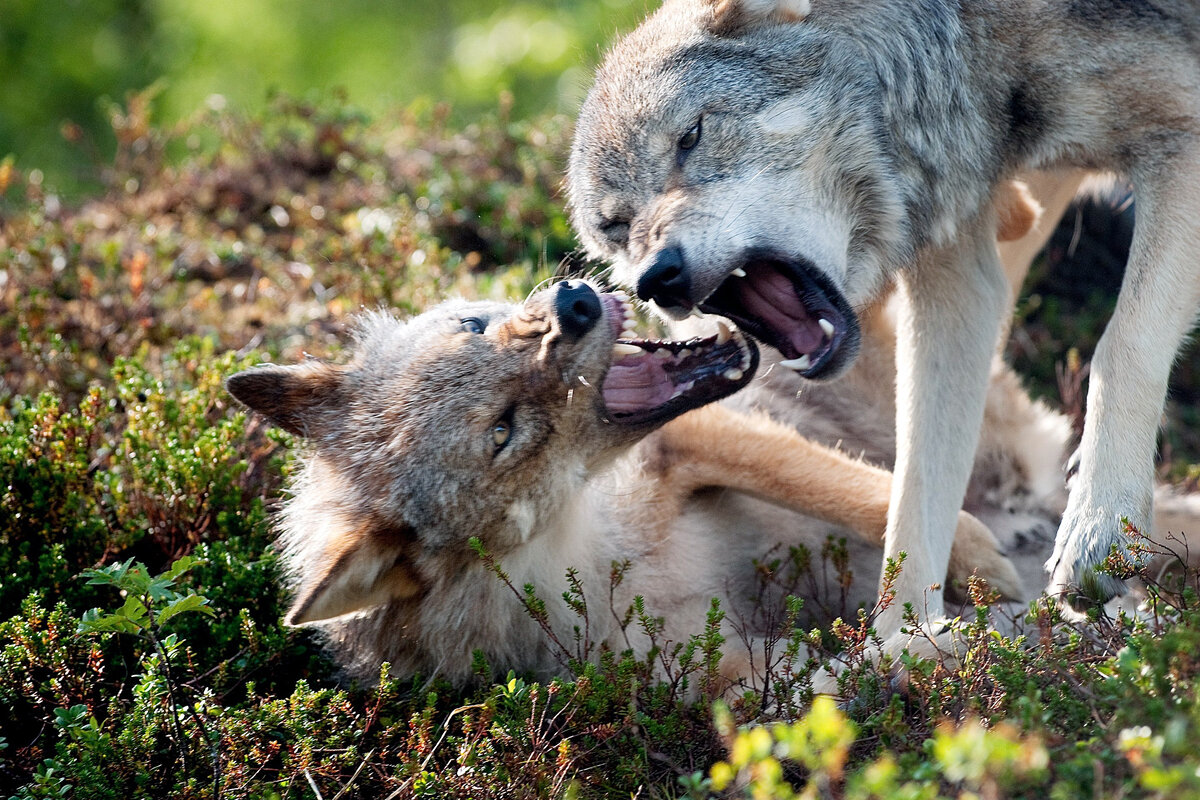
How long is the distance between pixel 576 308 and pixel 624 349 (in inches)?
10.3

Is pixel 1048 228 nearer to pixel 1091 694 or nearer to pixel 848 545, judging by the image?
pixel 848 545

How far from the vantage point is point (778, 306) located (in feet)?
12.9

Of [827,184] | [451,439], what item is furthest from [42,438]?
[827,184]

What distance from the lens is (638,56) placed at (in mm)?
4109

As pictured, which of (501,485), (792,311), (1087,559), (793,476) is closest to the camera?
(1087,559)

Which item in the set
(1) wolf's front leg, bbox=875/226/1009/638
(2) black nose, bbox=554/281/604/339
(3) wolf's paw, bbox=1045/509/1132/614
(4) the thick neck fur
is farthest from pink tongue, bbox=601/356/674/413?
(3) wolf's paw, bbox=1045/509/1132/614

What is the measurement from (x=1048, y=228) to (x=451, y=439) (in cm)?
306

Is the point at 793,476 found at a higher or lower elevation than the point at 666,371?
lower

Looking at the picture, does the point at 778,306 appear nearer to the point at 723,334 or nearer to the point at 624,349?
the point at 723,334

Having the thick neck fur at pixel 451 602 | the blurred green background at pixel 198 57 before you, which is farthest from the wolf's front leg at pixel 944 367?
the blurred green background at pixel 198 57

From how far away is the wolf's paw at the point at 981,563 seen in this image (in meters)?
4.28

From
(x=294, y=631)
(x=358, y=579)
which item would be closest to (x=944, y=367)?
(x=358, y=579)

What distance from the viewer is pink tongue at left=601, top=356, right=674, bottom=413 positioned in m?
3.93

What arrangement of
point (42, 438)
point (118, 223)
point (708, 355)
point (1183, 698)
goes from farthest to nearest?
point (118, 223)
point (42, 438)
point (708, 355)
point (1183, 698)
